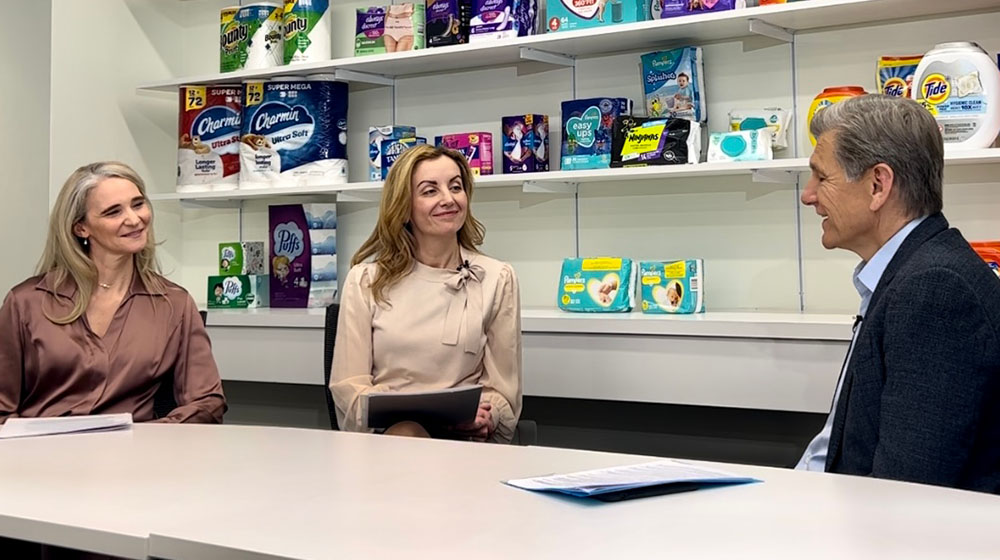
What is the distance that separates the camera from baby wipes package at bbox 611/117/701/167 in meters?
3.22

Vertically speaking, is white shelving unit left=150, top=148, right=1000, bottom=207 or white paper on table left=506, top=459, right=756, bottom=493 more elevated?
white shelving unit left=150, top=148, right=1000, bottom=207

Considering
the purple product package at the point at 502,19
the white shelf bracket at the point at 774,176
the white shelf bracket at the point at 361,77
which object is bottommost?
the white shelf bracket at the point at 774,176

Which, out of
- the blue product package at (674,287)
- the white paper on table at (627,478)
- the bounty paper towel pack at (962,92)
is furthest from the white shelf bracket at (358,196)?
the white paper on table at (627,478)

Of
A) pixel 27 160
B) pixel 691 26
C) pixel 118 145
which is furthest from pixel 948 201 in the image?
pixel 27 160

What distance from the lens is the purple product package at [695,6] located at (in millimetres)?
3156

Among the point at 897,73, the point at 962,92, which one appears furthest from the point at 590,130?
the point at 962,92

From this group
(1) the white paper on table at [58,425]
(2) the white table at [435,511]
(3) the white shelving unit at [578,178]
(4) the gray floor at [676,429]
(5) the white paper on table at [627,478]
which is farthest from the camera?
(4) the gray floor at [676,429]

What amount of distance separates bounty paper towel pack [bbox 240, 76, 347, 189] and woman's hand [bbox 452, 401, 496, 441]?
1444mm

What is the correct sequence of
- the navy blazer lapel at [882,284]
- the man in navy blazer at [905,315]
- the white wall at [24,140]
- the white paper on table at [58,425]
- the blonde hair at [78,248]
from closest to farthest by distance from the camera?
1. the man in navy blazer at [905,315]
2. the navy blazer lapel at [882,284]
3. the white paper on table at [58,425]
4. the blonde hair at [78,248]
5. the white wall at [24,140]

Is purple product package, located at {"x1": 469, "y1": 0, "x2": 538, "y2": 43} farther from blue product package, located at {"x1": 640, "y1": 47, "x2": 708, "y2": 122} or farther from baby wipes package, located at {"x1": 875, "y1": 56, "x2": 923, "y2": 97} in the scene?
baby wipes package, located at {"x1": 875, "y1": 56, "x2": 923, "y2": 97}

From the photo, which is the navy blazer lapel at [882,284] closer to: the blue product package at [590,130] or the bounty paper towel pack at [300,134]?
the blue product package at [590,130]

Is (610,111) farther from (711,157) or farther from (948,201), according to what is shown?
(948,201)

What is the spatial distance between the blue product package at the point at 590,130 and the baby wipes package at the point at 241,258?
139cm

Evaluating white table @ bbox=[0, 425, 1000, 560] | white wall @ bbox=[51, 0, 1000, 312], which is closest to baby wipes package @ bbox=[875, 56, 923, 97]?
white wall @ bbox=[51, 0, 1000, 312]
